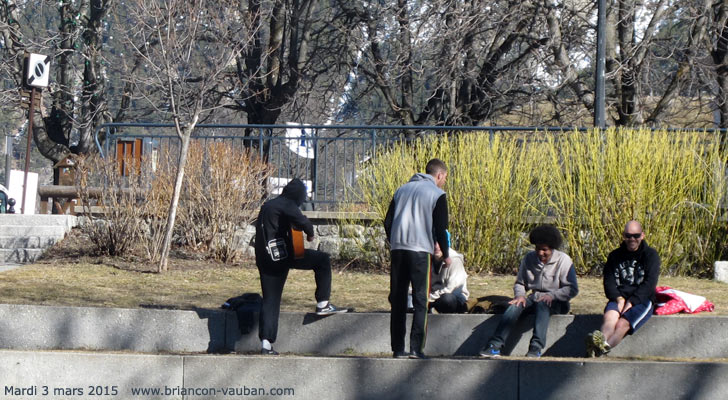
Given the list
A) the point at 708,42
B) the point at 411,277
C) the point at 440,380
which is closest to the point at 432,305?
the point at 411,277

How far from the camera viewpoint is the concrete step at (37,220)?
44.9 feet

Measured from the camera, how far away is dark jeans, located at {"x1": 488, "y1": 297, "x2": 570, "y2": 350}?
25.4 ft

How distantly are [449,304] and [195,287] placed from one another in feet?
11.9

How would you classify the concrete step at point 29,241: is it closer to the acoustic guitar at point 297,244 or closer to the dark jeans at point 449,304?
the acoustic guitar at point 297,244

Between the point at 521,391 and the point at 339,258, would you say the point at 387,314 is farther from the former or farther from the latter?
the point at 339,258

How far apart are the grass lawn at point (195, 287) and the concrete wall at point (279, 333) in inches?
38.3

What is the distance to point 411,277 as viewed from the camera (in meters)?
7.07

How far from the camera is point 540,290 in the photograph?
8172 millimetres

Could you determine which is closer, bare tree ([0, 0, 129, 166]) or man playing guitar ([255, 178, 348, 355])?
man playing guitar ([255, 178, 348, 355])

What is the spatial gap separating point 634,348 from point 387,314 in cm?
207

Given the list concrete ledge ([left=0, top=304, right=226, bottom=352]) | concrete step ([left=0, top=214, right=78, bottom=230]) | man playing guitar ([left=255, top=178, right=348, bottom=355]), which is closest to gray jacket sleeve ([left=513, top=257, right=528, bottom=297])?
man playing guitar ([left=255, top=178, right=348, bottom=355])

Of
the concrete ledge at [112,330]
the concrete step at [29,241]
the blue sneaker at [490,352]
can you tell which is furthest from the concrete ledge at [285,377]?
the concrete step at [29,241]

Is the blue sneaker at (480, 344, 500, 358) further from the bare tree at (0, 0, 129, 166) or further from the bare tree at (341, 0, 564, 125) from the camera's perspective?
the bare tree at (0, 0, 129, 166)

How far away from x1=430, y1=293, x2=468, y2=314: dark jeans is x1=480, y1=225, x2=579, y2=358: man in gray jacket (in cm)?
55
